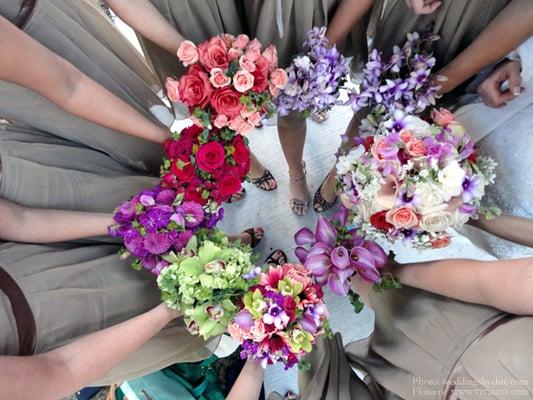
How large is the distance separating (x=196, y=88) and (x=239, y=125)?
0.44ft

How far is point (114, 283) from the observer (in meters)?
1.05

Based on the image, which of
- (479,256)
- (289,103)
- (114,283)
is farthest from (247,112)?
(479,256)

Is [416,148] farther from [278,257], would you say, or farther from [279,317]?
[278,257]

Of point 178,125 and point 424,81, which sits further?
point 178,125

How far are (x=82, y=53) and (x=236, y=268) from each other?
70 cm

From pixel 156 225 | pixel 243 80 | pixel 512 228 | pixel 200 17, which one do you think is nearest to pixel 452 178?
pixel 512 228

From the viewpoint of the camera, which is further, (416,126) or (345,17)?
(345,17)

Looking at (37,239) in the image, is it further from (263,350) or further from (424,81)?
(424,81)

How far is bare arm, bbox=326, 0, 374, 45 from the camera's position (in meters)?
1.16

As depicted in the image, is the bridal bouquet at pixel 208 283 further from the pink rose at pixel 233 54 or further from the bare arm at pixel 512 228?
the bare arm at pixel 512 228

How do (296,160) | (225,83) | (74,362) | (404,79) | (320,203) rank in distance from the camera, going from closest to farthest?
(74,362)
(225,83)
(404,79)
(296,160)
(320,203)

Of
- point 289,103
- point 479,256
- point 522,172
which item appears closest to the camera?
point 522,172

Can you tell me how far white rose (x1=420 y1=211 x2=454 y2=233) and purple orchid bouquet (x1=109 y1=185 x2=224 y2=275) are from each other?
52cm

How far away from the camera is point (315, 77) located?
47.3 inches
